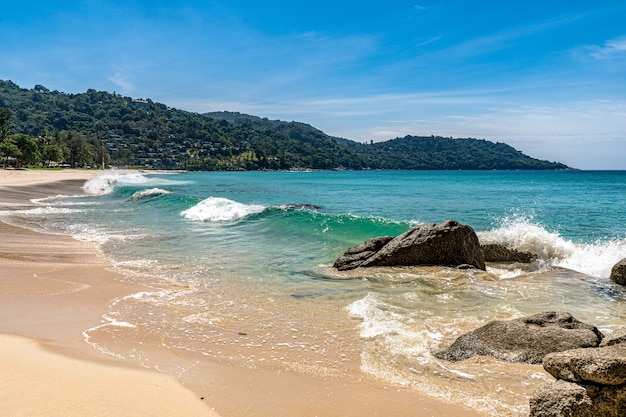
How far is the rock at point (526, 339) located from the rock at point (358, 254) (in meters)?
6.04

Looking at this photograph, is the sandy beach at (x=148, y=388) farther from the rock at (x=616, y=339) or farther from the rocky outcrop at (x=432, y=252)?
the rocky outcrop at (x=432, y=252)

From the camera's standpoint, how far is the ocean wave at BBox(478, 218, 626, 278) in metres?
12.7

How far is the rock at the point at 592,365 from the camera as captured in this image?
12.1 feet

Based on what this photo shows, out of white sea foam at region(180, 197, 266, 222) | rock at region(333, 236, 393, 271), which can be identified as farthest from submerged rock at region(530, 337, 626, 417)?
white sea foam at region(180, 197, 266, 222)

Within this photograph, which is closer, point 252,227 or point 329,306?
point 329,306

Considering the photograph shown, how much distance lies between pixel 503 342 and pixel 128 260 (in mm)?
10254

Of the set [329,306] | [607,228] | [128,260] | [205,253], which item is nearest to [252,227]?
[205,253]

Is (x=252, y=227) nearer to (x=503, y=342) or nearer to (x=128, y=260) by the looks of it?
(x=128, y=260)

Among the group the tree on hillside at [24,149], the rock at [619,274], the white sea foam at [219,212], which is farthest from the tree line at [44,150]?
the rock at [619,274]

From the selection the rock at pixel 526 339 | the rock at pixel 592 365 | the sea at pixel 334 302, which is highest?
the rock at pixel 592 365

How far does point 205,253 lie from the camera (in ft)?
45.8

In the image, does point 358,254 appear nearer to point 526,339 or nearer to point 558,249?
point 558,249

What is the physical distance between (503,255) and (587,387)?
1055 centimetres

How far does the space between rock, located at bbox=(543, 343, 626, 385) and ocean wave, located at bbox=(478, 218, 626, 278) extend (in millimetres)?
9929
